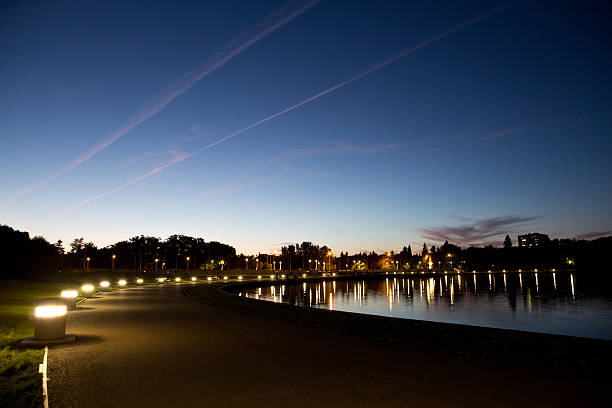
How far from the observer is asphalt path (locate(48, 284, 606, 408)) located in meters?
6.08

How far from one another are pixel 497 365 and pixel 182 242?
189 meters

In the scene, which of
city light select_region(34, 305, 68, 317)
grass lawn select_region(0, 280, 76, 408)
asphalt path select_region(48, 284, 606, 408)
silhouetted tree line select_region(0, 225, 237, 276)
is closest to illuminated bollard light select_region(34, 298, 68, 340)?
city light select_region(34, 305, 68, 317)

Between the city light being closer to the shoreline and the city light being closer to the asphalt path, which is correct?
the asphalt path

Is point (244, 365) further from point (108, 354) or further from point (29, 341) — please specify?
point (29, 341)

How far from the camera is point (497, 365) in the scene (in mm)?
8320

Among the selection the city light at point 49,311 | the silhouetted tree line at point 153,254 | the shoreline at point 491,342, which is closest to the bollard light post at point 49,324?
the city light at point 49,311

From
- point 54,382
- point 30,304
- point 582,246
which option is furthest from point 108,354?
point 582,246

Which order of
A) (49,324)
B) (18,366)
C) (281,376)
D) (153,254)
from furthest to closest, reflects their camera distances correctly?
(153,254), (49,324), (18,366), (281,376)

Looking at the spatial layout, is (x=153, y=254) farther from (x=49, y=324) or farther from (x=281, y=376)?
(x=281, y=376)

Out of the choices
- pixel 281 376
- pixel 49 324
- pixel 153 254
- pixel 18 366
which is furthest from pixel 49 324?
pixel 153 254

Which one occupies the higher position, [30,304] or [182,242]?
[182,242]

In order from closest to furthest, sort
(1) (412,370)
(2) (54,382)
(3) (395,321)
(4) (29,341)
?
(2) (54,382)
(1) (412,370)
(4) (29,341)
(3) (395,321)

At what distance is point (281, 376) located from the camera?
7.34m

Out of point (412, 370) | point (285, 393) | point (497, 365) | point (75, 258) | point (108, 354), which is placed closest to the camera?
point (285, 393)
